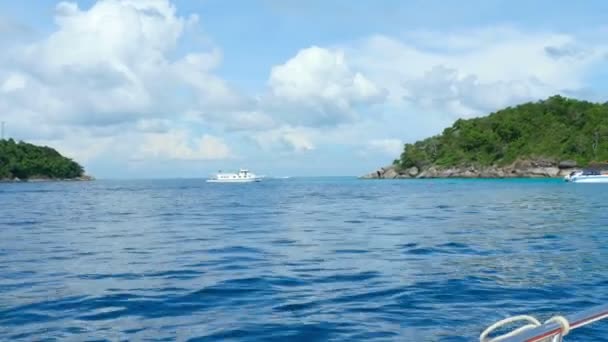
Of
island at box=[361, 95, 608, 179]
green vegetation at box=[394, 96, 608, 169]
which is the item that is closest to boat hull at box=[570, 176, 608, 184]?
island at box=[361, 95, 608, 179]

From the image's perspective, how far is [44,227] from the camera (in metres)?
34.0

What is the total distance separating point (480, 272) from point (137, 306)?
9110mm

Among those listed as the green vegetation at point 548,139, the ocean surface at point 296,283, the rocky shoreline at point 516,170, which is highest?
the green vegetation at point 548,139

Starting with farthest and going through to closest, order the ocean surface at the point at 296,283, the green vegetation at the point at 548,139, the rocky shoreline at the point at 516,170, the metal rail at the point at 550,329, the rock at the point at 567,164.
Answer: the green vegetation at the point at 548,139 → the rocky shoreline at the point at 516,170 → the rock at the point at 567,164 → the ocean surface at the point at 296,283 → the metal rail at the point at 550,329

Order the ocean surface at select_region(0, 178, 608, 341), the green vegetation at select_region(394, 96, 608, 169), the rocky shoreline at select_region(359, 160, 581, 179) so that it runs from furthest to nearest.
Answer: the green vegetation at select_region(394, 96, 608, 169) < the rocky shoreline at select_region(359, 160, 581, 179) < the ocean surface at select_region(0, 178, 608, 341)

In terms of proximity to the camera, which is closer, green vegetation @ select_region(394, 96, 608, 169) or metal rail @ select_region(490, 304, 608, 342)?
metal rail @ select_region(490, 304, 608, 342)

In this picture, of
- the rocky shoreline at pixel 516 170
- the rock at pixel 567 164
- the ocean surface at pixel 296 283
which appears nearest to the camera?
the ocean surface at pixel 296 283

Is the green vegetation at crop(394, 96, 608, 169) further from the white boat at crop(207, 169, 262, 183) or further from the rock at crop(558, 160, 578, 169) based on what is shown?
the white boat at crop(207, 169, 262, 183)

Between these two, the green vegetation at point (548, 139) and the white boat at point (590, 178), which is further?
the green vegetation at point (548, 139)

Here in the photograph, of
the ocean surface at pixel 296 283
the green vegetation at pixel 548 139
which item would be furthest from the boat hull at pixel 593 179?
the ocean surface at pixel 296 283

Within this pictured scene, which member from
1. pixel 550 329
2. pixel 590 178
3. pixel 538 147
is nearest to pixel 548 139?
pixel 538 147

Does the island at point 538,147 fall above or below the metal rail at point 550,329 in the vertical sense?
above

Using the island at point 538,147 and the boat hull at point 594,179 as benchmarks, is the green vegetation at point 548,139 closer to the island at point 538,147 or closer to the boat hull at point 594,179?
the island at point 538,147

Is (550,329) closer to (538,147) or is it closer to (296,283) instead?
(296,283)
